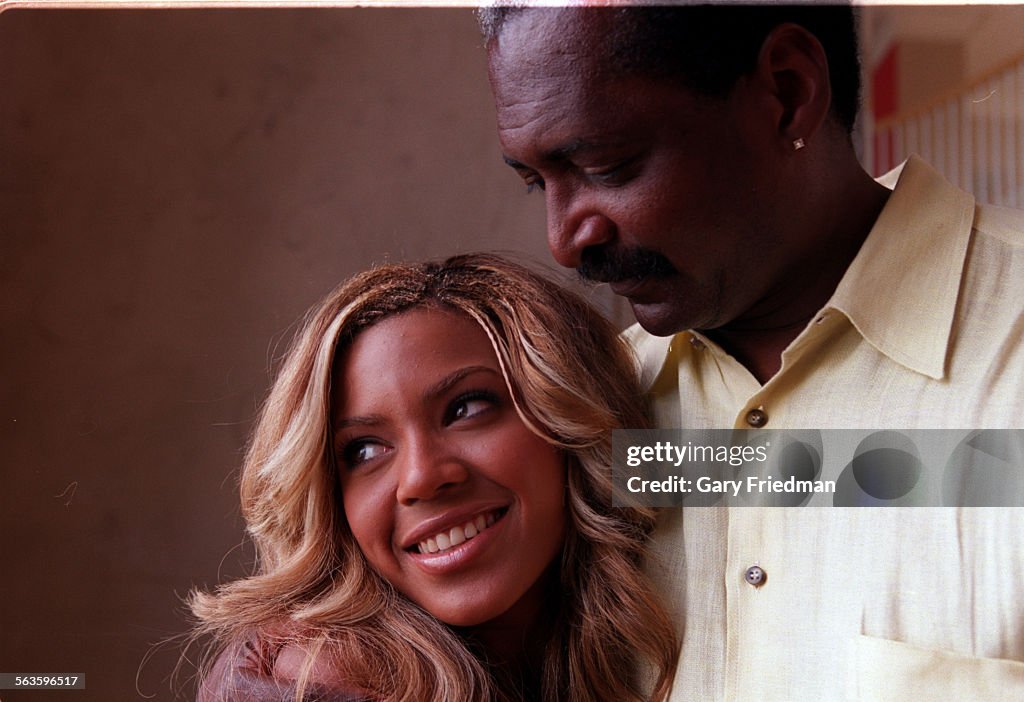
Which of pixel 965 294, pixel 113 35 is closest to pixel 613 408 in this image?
pixel 965 294

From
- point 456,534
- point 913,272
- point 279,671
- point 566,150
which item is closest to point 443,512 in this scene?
point 456,534

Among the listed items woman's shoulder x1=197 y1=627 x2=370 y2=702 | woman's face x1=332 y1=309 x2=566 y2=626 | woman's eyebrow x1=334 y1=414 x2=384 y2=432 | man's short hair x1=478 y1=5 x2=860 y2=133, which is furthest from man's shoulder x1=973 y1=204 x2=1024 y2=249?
woman's shoulder x1=197 y1=627 x2=370 y2=702

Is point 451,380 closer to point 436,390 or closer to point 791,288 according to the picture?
point 436,390

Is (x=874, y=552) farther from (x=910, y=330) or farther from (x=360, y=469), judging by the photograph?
(x=360, y=469)

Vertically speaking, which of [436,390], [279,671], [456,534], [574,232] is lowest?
[279,671]

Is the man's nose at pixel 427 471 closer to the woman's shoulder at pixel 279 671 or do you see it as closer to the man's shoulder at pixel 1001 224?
the woman's shoulder at pixel 279 671

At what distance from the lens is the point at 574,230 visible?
691mm

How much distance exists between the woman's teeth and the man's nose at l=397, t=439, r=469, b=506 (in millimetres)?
32

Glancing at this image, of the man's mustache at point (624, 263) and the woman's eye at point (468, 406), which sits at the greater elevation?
the man's mustache at point (624, 263)

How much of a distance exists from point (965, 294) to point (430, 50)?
0.44 meters

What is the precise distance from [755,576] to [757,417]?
0.12 m

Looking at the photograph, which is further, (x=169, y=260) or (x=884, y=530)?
(x=169, y=260)

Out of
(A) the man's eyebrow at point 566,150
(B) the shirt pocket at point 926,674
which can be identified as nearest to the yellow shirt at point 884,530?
(B) the shirt pocket at point 926,674

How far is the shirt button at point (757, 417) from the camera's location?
72 cm
